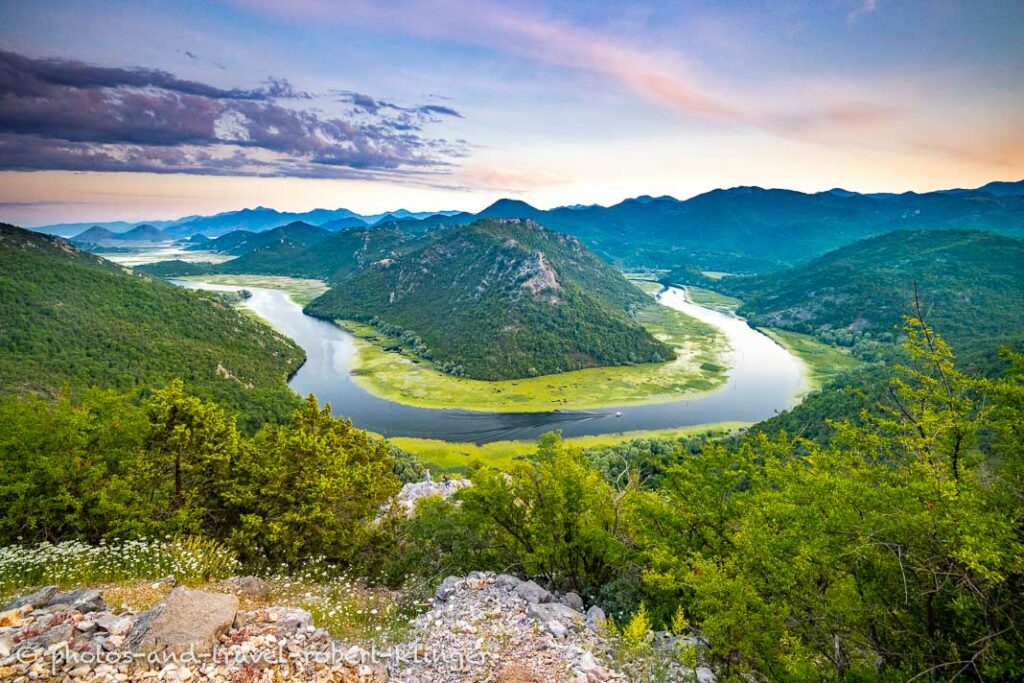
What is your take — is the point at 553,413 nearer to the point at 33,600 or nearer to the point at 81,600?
the point at 81,600

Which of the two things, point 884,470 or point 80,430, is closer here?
point 884,470

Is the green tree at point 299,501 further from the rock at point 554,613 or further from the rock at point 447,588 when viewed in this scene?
the rock at point 554,613

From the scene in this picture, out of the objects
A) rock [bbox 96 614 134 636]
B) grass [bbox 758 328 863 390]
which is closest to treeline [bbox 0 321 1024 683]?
rock [bbox 96 614 134 636]

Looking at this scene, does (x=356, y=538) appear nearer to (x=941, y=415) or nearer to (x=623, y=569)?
(x=623, y=569)

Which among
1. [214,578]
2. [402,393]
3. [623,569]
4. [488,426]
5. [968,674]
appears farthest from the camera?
[402,393]

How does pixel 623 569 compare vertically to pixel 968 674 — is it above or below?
below

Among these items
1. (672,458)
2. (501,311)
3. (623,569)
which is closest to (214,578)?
(623,569)

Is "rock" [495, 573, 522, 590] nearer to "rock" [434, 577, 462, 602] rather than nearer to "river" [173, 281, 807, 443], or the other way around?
"rock" [434, 577, 462, 602]
